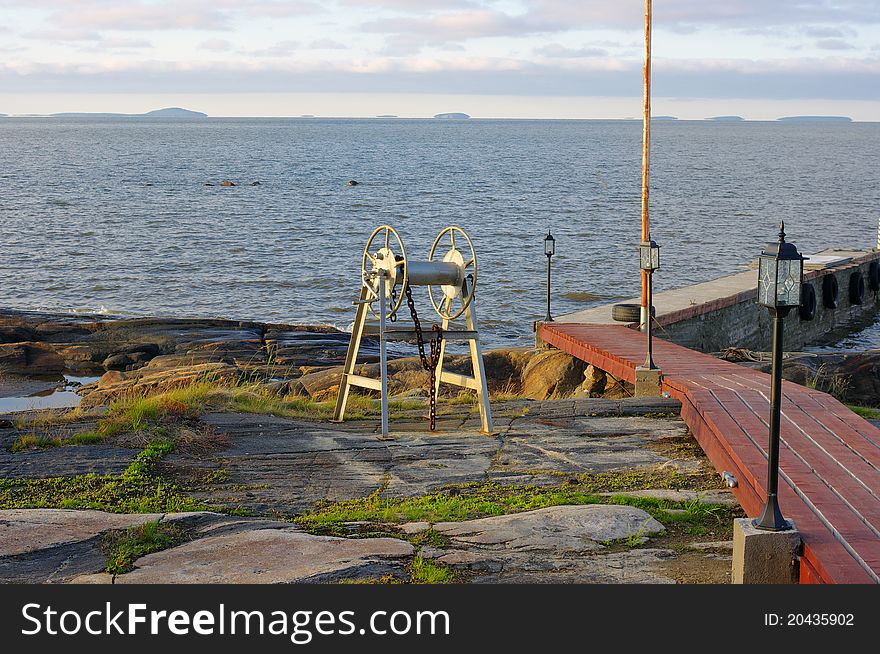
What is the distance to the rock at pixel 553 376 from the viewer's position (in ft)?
52.3

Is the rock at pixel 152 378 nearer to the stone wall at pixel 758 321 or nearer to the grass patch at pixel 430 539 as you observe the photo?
the stone wall at pixel 758 321

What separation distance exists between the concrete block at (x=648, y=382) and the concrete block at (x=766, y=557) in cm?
590

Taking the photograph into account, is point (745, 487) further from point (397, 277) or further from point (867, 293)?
point (867, 293)

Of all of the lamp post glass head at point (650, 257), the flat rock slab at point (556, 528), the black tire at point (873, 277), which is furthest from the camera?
the black tire at point (873, 277)

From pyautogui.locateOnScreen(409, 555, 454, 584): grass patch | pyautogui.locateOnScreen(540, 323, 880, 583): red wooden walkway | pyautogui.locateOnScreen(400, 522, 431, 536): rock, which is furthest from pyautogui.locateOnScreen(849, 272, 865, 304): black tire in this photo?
pyautogui.locateOnScreen(409, 555, 454, 584): grass patch

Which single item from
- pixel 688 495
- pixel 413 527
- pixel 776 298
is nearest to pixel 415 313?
pixel 688 495

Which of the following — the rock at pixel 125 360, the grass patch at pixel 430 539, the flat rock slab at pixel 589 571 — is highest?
the flat rock slab at pixel 589 571

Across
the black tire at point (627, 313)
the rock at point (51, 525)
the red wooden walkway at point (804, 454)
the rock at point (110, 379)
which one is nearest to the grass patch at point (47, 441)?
the rock at point (51, 525)

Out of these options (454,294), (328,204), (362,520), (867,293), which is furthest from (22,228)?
(362,520)

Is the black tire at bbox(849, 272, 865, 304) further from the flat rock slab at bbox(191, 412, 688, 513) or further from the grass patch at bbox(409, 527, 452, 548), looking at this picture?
the grass patch at bbox(409, 527, 452, 548)

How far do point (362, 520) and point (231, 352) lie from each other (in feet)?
47.3

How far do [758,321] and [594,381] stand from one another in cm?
765

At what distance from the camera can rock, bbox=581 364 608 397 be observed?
15102mm

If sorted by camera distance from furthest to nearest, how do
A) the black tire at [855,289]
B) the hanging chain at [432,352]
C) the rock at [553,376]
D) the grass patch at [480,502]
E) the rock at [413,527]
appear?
the black tire at [855,289], the rock at [553,376], the hanging chain at [432,352], the grass patch at [480,502], the rock at [413,527]
